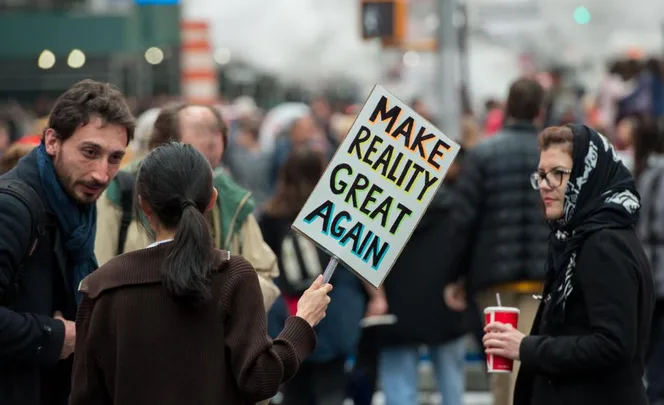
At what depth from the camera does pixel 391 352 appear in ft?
31.6

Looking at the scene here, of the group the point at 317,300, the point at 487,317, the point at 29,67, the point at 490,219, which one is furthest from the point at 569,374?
the point at 29,67

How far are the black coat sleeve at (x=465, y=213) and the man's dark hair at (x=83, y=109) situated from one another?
364 centimetres

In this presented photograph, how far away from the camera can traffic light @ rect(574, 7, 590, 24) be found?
1910 inches

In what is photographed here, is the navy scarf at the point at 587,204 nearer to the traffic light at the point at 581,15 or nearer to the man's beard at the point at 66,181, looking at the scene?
the man's beard at the point at 66,181

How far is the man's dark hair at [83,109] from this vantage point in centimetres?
523

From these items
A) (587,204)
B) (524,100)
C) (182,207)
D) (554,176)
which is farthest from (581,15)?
(182,207)

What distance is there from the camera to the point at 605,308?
5145mm

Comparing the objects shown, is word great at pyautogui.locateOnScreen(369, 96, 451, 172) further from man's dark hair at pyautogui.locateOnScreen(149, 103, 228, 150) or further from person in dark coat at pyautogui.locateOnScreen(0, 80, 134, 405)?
man's dark hair at pyautogui.locateOnScreen(149, 103, 228, 150)

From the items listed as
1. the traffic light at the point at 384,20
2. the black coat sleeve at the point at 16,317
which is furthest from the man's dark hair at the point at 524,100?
the traffic light at the point at 384,20

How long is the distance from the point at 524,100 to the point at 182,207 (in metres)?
4.54

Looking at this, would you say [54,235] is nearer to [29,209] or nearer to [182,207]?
[29,209]

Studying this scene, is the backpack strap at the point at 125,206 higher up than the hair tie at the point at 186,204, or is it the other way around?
the hair tie at the point at 186,204

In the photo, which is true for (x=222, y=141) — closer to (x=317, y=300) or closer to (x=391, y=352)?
(x=317, y=300)

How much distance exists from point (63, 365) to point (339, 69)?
161ft
